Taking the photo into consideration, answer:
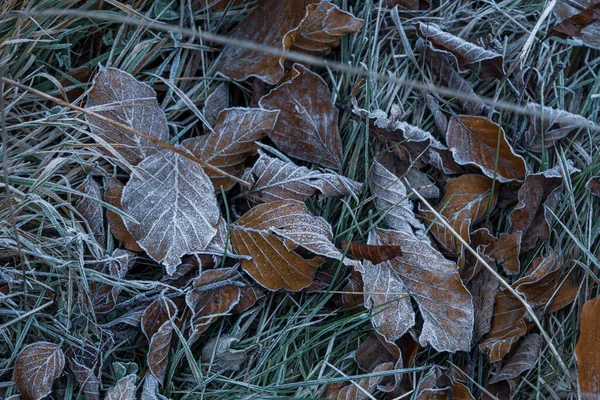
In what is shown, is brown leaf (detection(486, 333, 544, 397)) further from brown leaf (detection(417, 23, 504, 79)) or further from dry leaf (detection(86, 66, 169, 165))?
dry leaf (detection(86, 66, 169, 165))

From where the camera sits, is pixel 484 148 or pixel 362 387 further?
pixel 484 148

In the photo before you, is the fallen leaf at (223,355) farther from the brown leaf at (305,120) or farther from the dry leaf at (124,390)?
the brown leaf at (305,120)

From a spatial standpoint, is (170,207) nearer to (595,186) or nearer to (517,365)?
(517,365)

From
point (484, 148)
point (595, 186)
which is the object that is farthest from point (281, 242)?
point (595, 186)

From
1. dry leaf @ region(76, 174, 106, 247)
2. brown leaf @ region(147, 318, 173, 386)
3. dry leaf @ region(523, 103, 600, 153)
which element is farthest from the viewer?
dry leaf @ region(523, 103, 600, 153)

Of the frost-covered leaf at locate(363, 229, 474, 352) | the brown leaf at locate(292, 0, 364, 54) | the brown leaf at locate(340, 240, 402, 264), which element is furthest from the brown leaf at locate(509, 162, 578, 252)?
the brown leaf at locate(292, 0, 364, 54)
